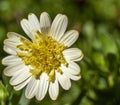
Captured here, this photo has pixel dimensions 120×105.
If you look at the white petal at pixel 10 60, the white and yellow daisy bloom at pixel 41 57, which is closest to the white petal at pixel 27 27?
the white and yellow daisy bloom at pixel 41 57

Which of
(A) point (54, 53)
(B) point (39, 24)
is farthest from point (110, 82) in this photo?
(B) point (39, 24)

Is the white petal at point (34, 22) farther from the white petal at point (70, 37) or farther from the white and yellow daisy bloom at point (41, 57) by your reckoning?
the white petal at point (70, 37)

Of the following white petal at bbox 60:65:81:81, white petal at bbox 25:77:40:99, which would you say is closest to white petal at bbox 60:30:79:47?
white petal at bbox 60:65:81:81

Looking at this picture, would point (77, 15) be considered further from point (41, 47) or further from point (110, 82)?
point (41, 47)

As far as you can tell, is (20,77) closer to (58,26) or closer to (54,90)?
(54,90)

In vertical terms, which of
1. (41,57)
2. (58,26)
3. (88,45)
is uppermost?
(58,26)

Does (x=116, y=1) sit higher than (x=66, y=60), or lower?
lower

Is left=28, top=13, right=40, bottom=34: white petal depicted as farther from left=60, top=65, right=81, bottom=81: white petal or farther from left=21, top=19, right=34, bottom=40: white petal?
left=60, top=65, right=81, bottom=81: white petal

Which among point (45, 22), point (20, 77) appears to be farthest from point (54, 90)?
point (45, 22)
